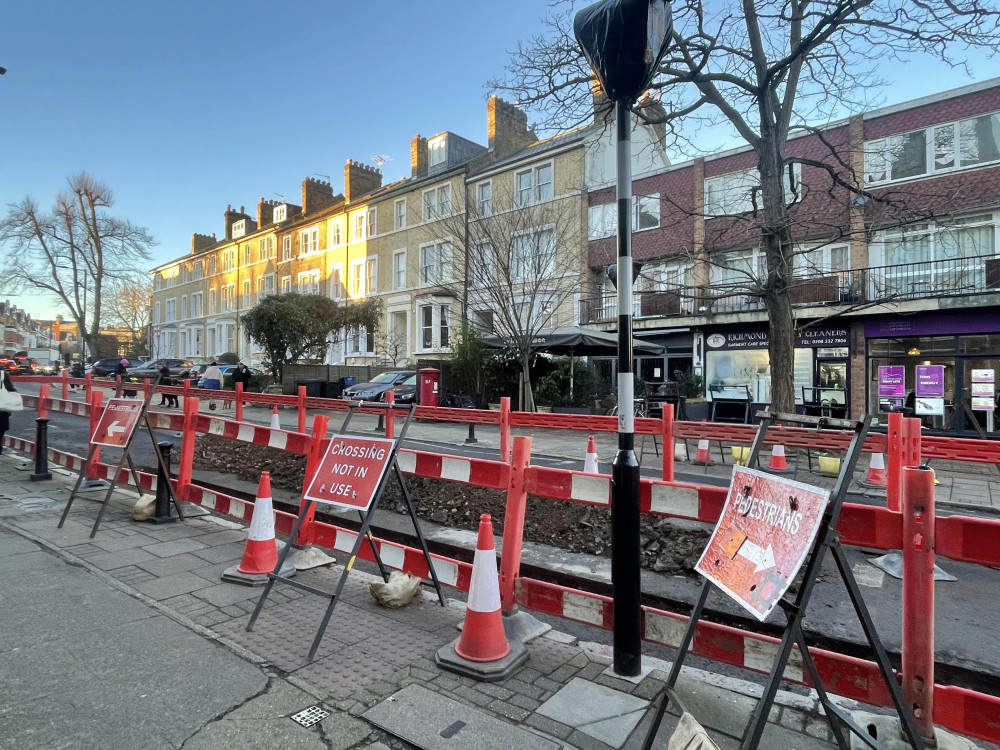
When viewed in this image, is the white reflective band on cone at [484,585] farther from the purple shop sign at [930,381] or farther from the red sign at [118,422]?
the purple shop sign at [930,381]

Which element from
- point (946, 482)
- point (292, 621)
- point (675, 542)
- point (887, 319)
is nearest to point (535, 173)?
point (887, 319)

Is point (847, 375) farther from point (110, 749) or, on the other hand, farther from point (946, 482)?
point (110, 749)

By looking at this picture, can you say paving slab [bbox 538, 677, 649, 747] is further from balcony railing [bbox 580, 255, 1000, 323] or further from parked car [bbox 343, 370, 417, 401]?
parked car [bbox 343, 370, 417, 401]

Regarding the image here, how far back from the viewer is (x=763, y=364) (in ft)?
67.6

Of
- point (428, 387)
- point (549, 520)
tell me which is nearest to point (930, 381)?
point (428, 387)

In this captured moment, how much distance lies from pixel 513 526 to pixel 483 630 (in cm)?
68

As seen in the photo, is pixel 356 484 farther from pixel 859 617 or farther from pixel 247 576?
pixel 859 617

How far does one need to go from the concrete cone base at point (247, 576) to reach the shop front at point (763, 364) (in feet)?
52.7

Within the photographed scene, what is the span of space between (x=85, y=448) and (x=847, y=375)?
21.3m

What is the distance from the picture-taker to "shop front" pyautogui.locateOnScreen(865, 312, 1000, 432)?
16625 millimetres

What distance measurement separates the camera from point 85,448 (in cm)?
1073

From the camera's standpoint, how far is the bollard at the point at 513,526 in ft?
11.3

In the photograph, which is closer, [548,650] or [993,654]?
[548,650]

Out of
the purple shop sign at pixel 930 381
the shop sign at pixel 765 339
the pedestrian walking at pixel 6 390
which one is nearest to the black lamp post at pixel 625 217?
the pedestrian walking at pixel 6 390
